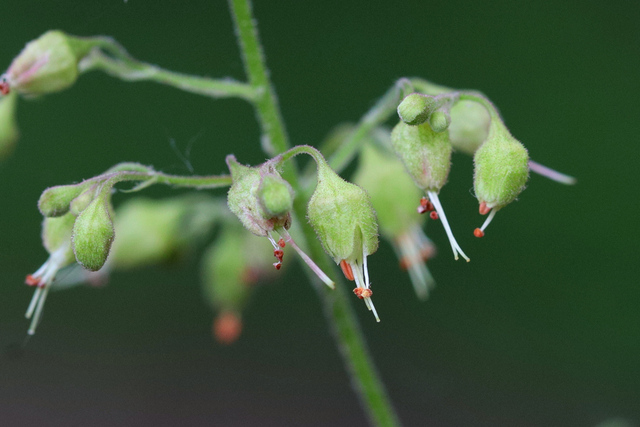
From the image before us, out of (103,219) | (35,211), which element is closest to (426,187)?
(103,219)

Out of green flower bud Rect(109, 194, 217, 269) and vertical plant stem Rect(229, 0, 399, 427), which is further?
green flower bud Rect(109, 194, 217, 269)

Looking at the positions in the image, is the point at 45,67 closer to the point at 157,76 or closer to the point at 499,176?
the point at 157,76

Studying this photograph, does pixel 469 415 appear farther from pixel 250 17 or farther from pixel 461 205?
pixel 250 17

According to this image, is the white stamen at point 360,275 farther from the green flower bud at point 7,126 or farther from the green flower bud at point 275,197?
the green flower bud at point 7,126

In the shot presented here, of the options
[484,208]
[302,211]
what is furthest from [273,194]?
[302,211]

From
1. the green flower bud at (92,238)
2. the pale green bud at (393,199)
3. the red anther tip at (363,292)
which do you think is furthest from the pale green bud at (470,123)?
the green flower bud at (92,238)

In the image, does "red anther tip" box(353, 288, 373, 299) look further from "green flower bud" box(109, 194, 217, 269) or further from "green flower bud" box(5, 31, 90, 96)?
"green flower bud" box(109, 194, 217, 269)

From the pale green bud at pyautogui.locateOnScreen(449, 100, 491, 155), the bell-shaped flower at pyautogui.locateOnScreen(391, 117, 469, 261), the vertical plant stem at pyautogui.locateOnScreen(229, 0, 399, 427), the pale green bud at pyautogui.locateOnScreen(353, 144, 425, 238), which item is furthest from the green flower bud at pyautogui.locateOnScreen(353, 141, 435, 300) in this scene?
the bell-shaped flower at pyautogui.locateOnScreen(391, 117, 469, 261)
